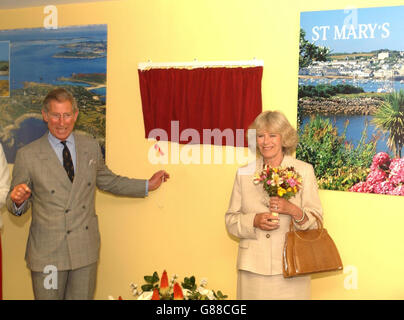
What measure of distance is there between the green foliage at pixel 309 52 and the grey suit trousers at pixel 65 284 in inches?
78.8

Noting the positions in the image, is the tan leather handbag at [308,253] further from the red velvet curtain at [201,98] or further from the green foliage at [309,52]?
the green foliage at [309,52]

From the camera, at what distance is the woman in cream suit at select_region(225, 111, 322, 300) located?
8.79 feet

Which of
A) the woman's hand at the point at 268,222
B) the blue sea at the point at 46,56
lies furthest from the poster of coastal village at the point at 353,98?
the blue sea at the point at 46,56

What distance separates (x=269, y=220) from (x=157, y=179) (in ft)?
3.59

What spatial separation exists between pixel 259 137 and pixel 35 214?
153 centimetres

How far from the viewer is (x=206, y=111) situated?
331 centimetres

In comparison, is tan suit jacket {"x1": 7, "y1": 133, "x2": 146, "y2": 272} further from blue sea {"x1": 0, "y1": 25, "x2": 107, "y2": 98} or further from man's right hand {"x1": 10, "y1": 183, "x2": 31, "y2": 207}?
blue sea {"x1": 0, "y1": 25, "x2": 107, "y2": 98}

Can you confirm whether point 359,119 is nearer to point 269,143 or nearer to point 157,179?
point 269,143

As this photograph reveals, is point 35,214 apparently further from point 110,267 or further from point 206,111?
point 206,111

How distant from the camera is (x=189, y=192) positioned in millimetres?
3436

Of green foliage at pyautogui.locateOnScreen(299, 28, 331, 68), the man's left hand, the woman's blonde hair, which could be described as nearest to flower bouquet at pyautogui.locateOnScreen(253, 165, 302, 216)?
the woman's blonde hair

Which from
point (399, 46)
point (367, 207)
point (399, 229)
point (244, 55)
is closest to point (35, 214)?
point (244, 55)

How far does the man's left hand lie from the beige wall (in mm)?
63

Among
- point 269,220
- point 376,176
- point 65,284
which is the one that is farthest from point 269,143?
point 65,284
